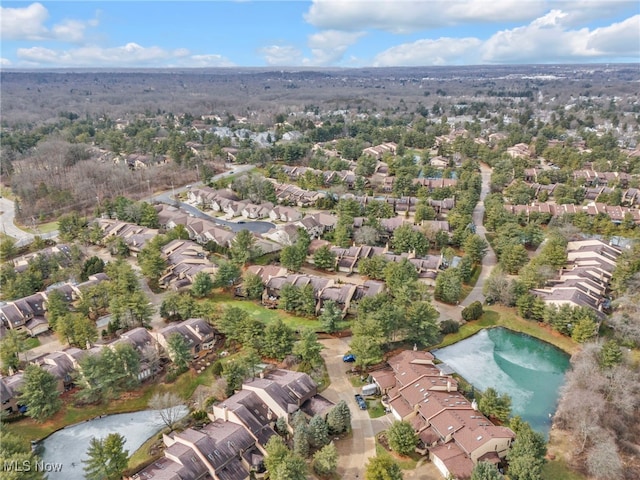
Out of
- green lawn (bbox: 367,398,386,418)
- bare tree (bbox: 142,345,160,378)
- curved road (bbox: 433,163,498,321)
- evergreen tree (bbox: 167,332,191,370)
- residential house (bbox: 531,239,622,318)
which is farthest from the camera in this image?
curved road (bbox: 433,163,498,321)

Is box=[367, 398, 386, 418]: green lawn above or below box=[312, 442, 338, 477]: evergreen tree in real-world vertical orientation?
below

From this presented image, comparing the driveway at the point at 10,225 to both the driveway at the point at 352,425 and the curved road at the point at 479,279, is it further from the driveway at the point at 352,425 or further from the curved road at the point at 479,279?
the curved road at the point at 479,279

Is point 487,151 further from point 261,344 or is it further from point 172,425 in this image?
point 172,425

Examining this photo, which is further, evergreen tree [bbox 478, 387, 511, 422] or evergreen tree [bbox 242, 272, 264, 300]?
evergreen tree [bbox 242, 272, 264, 300]

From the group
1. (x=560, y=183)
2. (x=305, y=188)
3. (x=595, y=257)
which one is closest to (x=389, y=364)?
(x=595, y=257)

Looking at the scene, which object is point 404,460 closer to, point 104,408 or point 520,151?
point 104,408

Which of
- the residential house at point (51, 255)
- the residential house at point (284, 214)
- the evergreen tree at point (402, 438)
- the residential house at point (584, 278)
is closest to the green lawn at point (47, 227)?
the residential house at point (51, 255)

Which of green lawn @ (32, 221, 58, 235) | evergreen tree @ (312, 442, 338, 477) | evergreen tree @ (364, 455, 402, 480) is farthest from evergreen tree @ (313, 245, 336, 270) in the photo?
green lawn @ (32, 221, 58, 235)

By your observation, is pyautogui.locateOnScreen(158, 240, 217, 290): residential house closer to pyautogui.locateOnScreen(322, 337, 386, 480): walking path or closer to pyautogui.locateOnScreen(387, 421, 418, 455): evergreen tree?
pyautogui.locateOnScreen(322, 337, 386, 480): walking path
